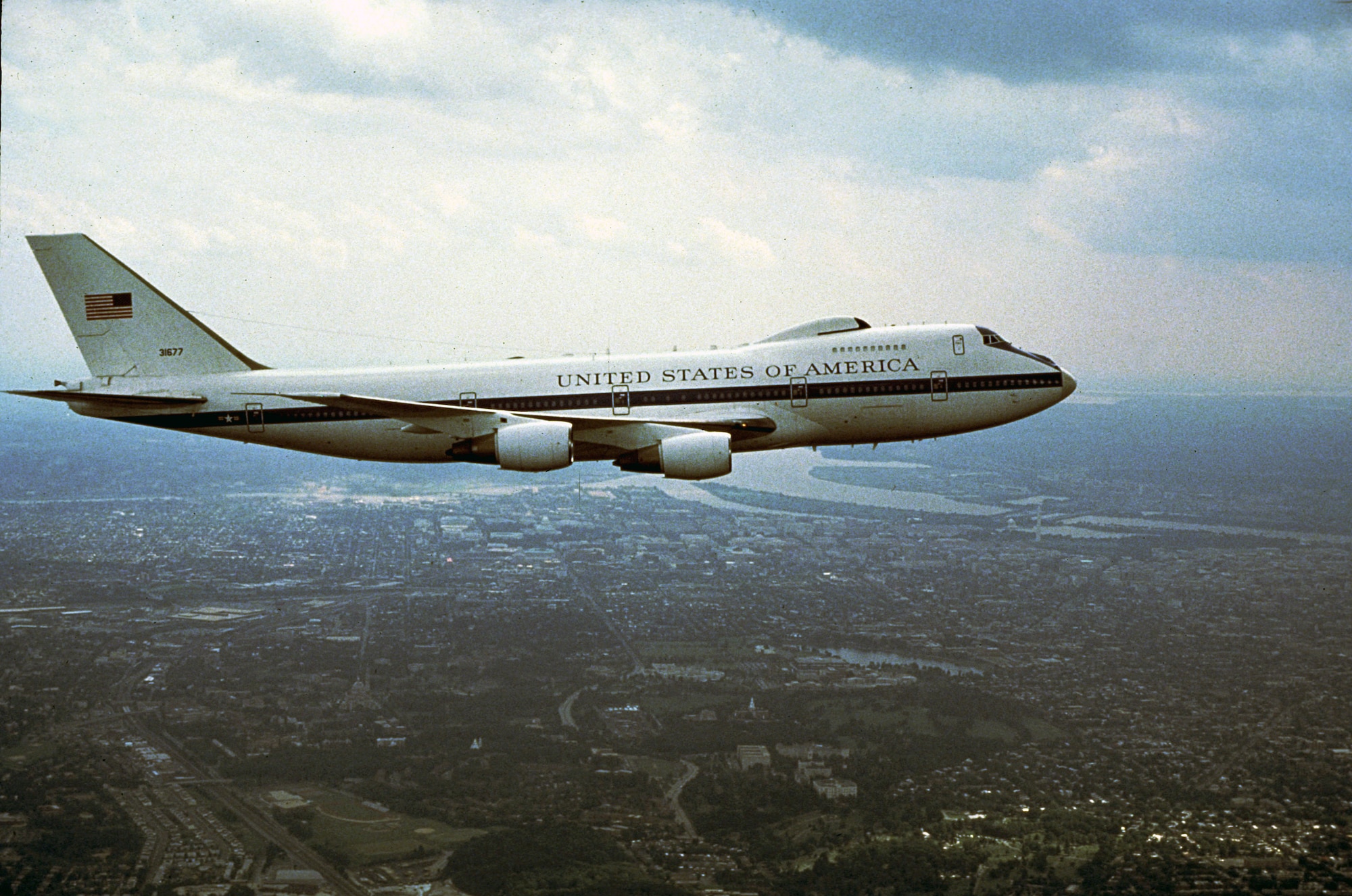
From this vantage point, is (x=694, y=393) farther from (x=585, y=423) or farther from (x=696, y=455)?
(x=585, y=423)

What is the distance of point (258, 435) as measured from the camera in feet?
114

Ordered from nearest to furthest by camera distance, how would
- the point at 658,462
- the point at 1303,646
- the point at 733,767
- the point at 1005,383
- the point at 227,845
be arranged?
the point at 658,462 < the point at 1005,383 < the point at 227,845 < the point at 733,767 < the point at 1303,646

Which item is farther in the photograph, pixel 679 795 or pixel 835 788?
pixel 835 788

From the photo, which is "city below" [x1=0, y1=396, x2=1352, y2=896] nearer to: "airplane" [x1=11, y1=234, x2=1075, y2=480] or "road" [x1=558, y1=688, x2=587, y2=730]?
"road" [x1=558, y1=688, x2=587, y2=730]

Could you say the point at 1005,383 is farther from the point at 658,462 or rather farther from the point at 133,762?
the point at 133,762

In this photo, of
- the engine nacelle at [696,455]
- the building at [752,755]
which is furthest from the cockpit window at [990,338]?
the building at [752,755]

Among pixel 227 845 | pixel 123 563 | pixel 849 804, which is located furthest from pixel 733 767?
pixel 123 563

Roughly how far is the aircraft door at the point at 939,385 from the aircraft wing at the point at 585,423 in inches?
227

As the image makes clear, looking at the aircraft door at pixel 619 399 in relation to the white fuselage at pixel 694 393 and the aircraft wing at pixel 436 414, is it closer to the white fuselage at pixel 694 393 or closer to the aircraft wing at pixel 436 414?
the white fuselage at pixel 694 393

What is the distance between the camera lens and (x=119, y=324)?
3553 centimetres

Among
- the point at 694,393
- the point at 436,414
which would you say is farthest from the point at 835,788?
the point at 436,414

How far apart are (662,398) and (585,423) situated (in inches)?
110

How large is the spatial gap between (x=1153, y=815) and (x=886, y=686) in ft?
47.4

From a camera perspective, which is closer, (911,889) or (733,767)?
(911,889)
